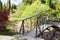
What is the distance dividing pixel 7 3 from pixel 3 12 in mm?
14867

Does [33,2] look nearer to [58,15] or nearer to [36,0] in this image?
[36,0]

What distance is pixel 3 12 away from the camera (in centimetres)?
1268

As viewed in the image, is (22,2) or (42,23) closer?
(42,23)

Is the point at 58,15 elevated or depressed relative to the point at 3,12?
depressed

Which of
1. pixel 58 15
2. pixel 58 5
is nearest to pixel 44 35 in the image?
pixel 58 15

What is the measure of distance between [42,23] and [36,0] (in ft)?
29.2

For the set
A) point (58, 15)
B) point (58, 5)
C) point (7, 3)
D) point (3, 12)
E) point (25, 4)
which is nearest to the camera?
point (3, 12)

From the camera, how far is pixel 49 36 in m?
12.7

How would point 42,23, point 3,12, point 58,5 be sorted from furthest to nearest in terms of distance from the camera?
point 58,5 < point 42,23 < point 3,12

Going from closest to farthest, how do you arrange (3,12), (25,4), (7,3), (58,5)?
(3,12)
(58,5)
(25,4)
(7,3)

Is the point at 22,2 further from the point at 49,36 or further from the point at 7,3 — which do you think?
the point at 49,36

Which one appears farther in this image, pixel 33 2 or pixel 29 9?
pixel 33 2

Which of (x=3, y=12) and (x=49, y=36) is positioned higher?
(x=3, y=12)

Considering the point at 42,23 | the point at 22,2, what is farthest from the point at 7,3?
the point at 42,23
